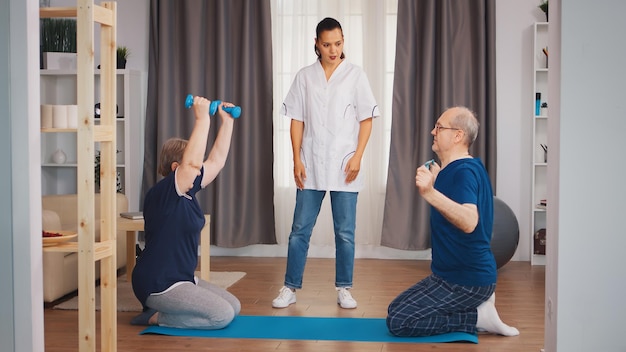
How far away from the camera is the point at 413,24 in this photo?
20.2ft

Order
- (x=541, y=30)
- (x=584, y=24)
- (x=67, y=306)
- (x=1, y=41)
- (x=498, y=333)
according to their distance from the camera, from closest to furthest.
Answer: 1. (x=584, y=24)
2. (x=1, y=41)
3. (x=498, y=333)
4. (x=67, y=306)
5. (x=541, y=30)

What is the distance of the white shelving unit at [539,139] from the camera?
605 centimetres

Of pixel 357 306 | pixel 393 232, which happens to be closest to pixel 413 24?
pixel 393 232

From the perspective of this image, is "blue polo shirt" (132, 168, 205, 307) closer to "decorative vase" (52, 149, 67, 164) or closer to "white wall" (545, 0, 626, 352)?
"white wall" (545, 0, 626, 352)

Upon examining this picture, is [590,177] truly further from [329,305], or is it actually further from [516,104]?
[516,104]

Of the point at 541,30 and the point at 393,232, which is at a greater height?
the point at 541,30

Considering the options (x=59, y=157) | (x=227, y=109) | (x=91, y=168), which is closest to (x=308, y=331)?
(x=227, y=109)

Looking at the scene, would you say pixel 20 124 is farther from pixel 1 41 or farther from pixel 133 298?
pixel 133 298

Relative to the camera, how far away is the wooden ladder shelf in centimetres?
314

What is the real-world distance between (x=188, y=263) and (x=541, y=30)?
327cm

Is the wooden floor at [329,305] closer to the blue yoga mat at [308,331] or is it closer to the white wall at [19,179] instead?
the blue yoga mat at [308,331]

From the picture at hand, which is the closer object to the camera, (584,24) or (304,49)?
(584,24)

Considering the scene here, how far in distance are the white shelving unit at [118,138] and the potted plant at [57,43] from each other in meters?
0.08

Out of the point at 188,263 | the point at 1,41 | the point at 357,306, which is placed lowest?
the point at 357,306
